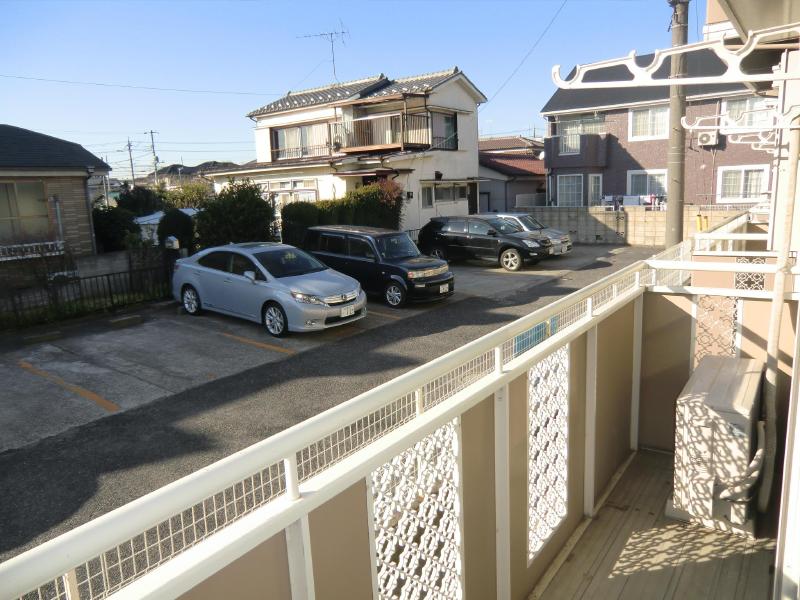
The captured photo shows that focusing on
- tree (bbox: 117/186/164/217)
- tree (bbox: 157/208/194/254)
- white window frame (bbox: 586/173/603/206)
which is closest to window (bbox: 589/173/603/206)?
white window frame (bbox: 586/173/603/206)

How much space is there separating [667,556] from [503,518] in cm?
172

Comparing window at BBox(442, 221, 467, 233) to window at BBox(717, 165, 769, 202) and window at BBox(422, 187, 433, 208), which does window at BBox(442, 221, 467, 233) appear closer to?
window at BBox(422, 187, 433, 208)

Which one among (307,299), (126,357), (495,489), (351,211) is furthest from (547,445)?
(351,211)

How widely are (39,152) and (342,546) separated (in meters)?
17.4

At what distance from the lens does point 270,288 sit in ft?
32.2

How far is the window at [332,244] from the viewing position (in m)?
12.8

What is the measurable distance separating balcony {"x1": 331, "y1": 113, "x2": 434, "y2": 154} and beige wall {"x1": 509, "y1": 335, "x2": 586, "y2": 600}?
58.3 ft

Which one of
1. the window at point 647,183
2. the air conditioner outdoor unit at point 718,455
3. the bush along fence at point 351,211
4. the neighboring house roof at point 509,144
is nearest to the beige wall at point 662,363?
the air conditioner outdoor unit at point 718,455

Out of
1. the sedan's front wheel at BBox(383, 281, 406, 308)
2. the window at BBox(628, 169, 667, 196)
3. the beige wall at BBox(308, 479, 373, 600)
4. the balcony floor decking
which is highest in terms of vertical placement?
the window at BBox(628, 169, 667, 196)

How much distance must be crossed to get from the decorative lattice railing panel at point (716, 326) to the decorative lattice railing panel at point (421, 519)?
12.6ft

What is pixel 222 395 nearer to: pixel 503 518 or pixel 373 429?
pixel 503 518

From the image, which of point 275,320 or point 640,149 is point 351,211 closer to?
point 275,320

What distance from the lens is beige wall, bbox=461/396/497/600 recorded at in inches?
118

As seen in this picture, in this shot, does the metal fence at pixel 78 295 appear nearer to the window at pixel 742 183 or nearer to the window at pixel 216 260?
the window at pixel 216 260
